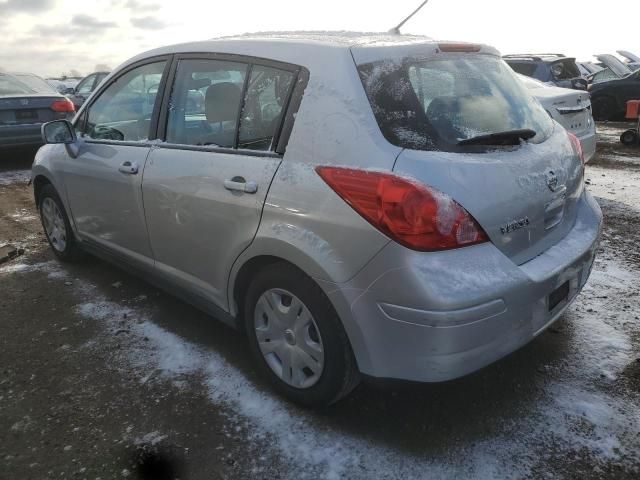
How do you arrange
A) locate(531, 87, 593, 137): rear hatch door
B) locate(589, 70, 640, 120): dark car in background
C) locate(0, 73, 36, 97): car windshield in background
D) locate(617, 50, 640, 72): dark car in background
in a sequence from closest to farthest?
locate(531, 87, 593, 137): rear hatch door < locate(0, 73, 36, 97): car windshield in background < locate(589, 70, 640, 120): dark car in background < locate(617, 50, 640, 72): dark car in background

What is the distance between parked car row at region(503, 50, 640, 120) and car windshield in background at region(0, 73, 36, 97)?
907 centimetres

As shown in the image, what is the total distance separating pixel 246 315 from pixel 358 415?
72 cm

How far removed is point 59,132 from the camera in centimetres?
386

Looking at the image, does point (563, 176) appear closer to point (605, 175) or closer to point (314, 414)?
point (314, 414)

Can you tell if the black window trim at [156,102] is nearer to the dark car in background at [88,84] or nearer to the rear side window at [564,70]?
the rear side window at [564,70]

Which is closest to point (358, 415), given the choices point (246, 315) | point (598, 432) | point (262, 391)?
point (262, 391)

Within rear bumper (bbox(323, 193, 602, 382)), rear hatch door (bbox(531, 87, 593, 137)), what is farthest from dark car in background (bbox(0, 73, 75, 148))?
rear bumper (bbox(323, 193, 602, 382))

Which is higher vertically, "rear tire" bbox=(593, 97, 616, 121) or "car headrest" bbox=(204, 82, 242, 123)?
"car headrest" bbox=(204, 82, 242, 123)

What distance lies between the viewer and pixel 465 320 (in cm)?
199

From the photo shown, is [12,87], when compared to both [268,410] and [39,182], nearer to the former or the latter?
[39,182]

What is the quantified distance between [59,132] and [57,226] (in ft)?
3.39

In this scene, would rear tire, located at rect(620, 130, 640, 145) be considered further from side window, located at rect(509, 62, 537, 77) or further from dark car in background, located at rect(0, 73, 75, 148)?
dark car in background, located at rect(0, 73, 75, 148)

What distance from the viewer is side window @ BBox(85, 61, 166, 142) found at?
332 cm

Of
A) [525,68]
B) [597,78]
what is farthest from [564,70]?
[597,78]
